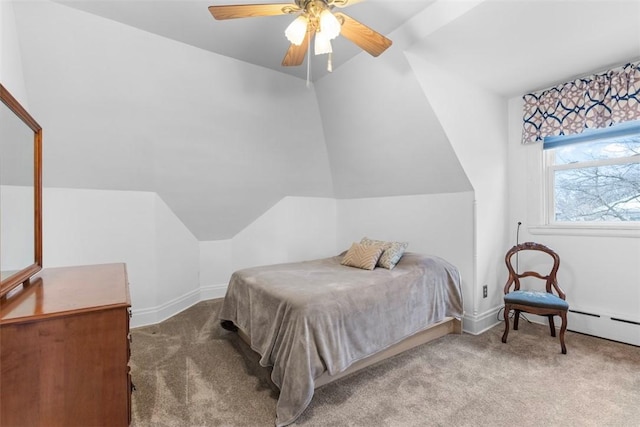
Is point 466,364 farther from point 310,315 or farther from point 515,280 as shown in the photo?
point 310,315

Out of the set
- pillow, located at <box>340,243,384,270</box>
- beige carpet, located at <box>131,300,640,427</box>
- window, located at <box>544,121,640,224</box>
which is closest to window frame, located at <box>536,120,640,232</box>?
window, located at <box>544,121,640,224</box>

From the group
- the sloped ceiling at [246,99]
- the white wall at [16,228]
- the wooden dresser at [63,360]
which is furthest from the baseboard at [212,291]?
the wooden dresser at [63,360]

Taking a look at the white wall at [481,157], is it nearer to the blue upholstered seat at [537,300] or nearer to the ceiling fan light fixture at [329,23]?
the blue upholstered seat at [537,300]

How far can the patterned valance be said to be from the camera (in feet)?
7.99

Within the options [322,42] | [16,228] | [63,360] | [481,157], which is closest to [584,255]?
[481,157]

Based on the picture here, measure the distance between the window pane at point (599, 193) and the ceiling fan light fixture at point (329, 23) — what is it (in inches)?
115

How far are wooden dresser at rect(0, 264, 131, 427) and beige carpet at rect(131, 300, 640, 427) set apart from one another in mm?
696

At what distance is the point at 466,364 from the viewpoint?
2.26 m

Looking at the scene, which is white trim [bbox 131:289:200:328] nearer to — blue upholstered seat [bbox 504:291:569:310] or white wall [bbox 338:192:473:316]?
white wall [bbox 338:192:473:316]

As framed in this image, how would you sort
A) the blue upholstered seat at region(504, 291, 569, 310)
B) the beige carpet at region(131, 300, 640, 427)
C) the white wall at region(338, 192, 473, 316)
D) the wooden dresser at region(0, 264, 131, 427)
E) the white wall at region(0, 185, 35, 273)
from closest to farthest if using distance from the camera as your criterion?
the wooden dresser at region(0, 264, 131, 427)
the white wall at region(0, 185, 35, 273)
the beige carpet at region(131, 300, 640, 427)
the blue upholstered seat at region(504, 291, 569, 310)
the white wall at region(338, 192, 473, 316)

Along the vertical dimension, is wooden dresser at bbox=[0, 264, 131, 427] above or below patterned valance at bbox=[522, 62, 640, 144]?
below

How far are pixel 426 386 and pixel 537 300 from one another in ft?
4.29

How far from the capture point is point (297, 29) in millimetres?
1530

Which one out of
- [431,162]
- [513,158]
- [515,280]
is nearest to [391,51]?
[431,162]
